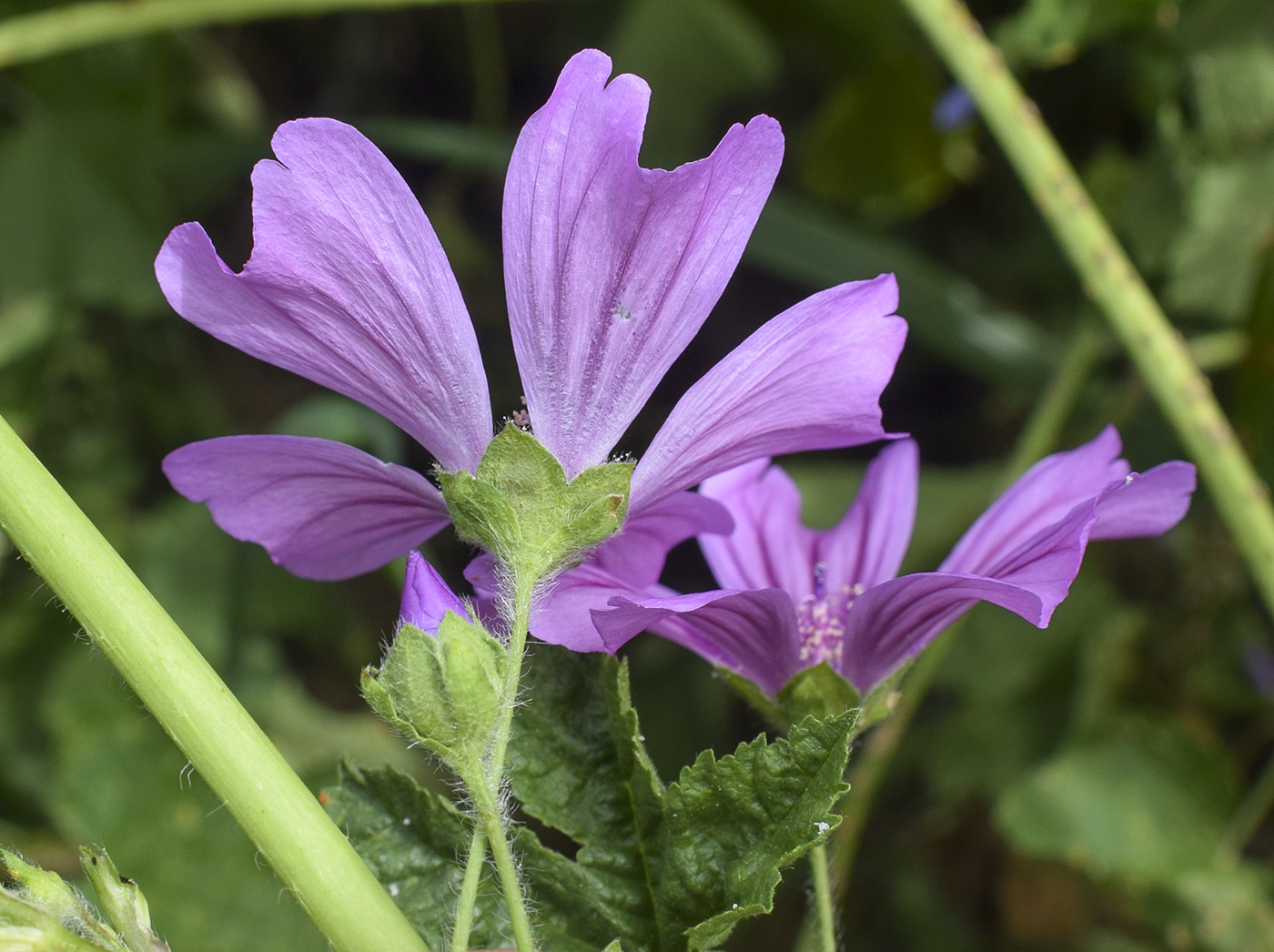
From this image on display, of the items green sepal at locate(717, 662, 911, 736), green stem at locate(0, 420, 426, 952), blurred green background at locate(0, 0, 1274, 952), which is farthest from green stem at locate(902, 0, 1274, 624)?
green stem at locate(0, 420, 426, 952)

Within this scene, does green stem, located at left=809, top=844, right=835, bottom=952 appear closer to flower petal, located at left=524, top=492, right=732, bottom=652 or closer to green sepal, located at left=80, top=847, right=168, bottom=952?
flower petal, located at left=524, top=492, right=732, bottom=652

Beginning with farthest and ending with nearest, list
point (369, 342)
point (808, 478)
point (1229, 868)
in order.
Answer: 1. point (808, 478)
2. point (1229, 868)
3. point (369, 342)

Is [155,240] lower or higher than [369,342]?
higher

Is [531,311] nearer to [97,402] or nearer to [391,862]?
[391,862]

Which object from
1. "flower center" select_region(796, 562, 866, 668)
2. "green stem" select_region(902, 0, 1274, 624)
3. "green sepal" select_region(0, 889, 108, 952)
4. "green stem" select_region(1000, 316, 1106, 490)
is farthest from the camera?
"green stem" select_region(1000, 316, 1106, 490)

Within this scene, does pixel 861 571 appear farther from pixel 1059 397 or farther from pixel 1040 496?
pixel 1059 397

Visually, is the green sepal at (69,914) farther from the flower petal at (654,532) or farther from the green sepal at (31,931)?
the flower petal at (654,532)

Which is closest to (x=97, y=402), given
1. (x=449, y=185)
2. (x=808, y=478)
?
(x=449, y=185)
